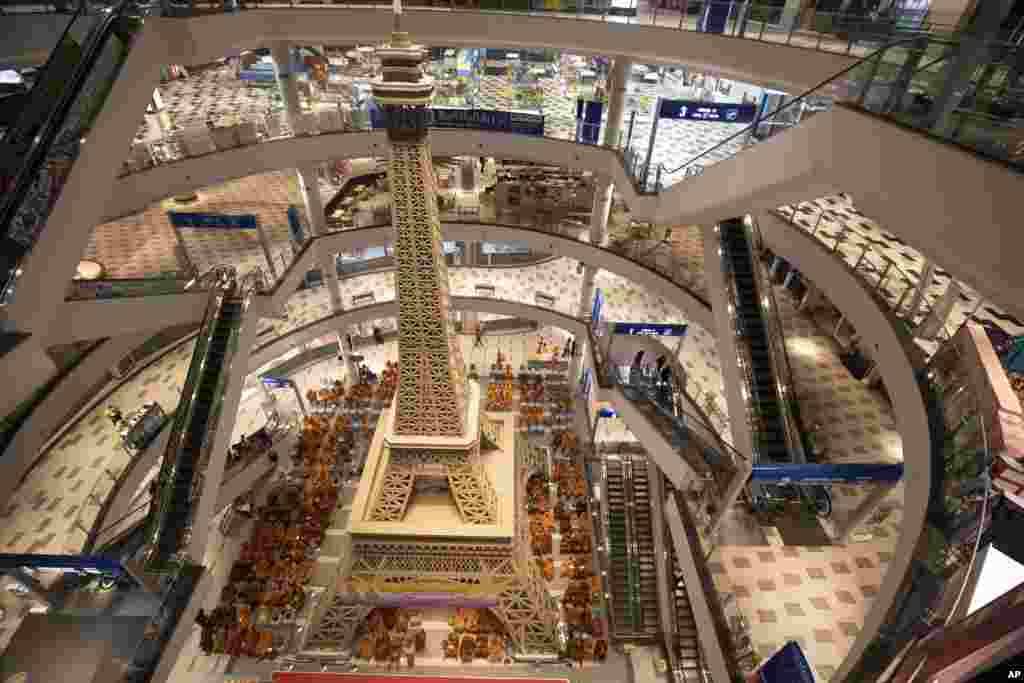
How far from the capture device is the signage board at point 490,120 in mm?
13867

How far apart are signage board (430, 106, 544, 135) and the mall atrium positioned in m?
0.09

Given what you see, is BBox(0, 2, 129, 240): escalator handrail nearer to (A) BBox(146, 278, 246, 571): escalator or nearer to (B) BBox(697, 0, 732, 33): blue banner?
(A) BBox(146, 278, 246, 571): escalator

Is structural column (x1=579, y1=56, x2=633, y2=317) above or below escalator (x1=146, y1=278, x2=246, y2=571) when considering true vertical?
above

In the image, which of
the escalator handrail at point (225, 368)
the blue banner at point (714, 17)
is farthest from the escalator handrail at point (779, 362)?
the escalator handrail at point (225, 368)

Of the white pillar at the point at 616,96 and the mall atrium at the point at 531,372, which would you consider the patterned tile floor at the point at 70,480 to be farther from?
the white pillar at the point at 616,96

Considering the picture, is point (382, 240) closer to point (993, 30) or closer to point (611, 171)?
point (611, 171)

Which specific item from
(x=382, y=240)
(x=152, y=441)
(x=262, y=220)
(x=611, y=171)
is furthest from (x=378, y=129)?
(x=152, y=441)

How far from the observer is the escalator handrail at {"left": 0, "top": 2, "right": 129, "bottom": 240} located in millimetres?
5605

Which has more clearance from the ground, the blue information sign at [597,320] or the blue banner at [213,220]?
the blue information sign at [597,320]

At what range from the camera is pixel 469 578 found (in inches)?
462

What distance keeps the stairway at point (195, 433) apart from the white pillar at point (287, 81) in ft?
17.9

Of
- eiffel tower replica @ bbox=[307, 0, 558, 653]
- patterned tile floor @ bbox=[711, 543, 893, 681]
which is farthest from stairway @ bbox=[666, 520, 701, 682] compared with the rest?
eiffel tower replica @ bbox=[307, 0, 558, 653]

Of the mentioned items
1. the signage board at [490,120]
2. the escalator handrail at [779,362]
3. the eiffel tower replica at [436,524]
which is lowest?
the eiffel tower replica at [436,524]

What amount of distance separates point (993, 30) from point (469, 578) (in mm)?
14734
